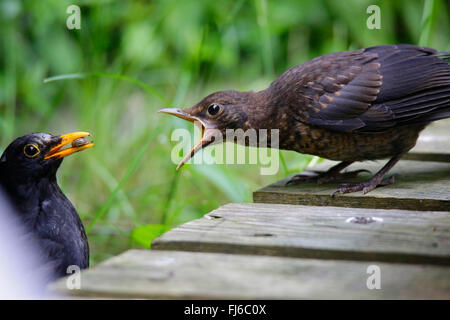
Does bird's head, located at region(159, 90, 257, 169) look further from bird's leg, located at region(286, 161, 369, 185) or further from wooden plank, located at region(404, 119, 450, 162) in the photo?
wooden plank, located at region(404, 119, 450, 162)

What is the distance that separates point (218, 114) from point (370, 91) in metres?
0.77

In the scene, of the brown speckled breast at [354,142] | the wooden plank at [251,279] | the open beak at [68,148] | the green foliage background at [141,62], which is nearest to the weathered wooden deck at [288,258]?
the wooden plank at [251,279]

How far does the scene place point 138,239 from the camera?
3129 mm

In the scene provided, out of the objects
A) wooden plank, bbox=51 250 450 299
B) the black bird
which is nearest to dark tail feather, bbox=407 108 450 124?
wooden plank, bbox=51 250 450 299

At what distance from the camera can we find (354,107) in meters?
3.02

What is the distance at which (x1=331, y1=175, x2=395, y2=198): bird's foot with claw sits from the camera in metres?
2.80

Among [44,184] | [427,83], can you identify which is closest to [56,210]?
[44,184]

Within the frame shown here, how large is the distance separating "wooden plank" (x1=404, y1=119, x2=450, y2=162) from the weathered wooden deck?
3.08 feet

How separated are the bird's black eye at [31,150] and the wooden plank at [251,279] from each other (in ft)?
3.88

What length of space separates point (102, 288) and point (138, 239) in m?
1.57

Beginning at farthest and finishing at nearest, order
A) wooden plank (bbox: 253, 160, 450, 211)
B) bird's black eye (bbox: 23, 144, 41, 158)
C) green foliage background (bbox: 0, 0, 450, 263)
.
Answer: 1. green foliage background (bbox: 0, 0, 450, 263)
2. bird's black eye (bbox: 23, 144, 41, 158)
3. wooden plank (bbox: 253, 160, 450, 211)

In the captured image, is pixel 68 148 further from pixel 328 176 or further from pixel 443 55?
pixel 443 55

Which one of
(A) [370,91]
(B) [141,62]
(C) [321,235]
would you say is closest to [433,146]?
(A) [370,91]

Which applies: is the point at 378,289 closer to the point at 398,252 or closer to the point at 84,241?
the point at 398,252
